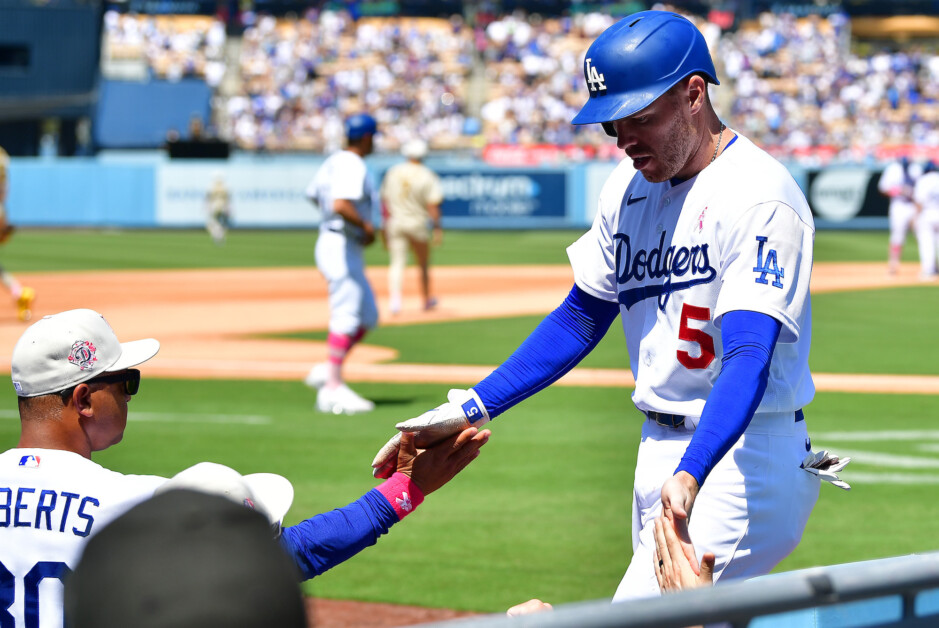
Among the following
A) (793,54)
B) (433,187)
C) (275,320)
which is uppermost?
(793,54)

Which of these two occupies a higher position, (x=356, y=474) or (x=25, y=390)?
(x=25, y=390)

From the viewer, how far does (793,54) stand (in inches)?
1795

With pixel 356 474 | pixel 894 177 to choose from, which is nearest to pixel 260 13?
pixel 894 177

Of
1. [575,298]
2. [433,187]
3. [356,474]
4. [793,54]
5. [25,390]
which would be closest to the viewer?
[25,390]

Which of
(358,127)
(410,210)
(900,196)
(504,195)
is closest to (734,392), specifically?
(358,127)

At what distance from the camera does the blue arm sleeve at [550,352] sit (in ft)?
12.4

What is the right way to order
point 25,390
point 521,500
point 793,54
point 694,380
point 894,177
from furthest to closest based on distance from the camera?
1. point 793,54
2. point 894,177
3. point 521,500
4. point 694,380
5. point 25,390

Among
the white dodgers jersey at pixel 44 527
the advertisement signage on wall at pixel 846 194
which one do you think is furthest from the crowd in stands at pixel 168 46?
the white dodgers jersey at pixel 44 527

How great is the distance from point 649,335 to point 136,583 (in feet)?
8.11

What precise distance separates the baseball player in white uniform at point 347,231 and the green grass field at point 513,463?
2.57 feet

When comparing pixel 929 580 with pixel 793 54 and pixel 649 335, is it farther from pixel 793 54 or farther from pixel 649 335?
pixel 793 54

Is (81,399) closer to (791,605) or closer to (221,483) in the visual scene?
(221,483)

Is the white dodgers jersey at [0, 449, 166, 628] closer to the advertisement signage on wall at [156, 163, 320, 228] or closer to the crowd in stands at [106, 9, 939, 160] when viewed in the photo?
the advertisement signage on wall at [156, 163, 320, 228]

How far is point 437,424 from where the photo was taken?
3.52m
